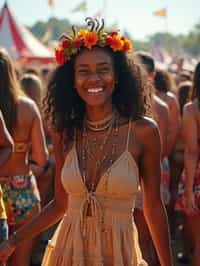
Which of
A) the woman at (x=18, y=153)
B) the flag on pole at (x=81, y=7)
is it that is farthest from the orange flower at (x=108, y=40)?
the flag on pole at (x=81, y=7)

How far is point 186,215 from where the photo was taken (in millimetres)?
5355

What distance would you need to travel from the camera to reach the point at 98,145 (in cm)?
343

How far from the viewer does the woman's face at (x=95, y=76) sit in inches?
132

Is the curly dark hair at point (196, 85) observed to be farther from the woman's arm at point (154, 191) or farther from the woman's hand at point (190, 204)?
the woman's arm at point (154, 191)

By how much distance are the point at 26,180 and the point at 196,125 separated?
50.0 inches

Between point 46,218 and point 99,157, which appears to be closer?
point 99,157

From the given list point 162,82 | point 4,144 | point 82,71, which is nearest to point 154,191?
point 82,71

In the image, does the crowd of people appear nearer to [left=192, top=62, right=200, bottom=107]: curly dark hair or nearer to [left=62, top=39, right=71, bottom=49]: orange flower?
Answer: [left=62, top=39, right=71, bottom=49]: orange flower

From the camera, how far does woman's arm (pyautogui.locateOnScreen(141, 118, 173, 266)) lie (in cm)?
337

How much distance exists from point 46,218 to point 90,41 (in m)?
0.89

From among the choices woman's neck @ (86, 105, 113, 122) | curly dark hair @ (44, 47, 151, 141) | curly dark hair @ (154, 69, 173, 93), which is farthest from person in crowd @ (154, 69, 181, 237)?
woman's neck @ (86, 105, 113, 122)

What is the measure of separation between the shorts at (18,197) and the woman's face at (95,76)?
1.70 m

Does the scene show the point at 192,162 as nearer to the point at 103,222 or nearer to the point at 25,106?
the point at 25,106

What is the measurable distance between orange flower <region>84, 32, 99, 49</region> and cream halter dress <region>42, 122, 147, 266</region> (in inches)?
21.7
